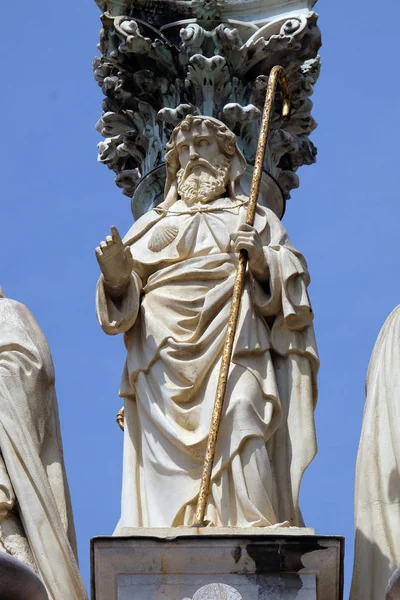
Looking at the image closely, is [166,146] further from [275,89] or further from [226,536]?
[226,536]

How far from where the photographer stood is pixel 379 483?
1677 cm

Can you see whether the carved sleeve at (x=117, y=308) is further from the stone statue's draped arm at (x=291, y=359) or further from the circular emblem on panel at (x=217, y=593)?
the circular emblem on panel at (x=217, y=593)

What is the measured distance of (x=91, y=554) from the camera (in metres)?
15.9

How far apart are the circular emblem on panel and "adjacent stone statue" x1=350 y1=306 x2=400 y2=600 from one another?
3.45 ft

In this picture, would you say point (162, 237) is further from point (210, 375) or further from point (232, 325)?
Answer: point (210, 375)

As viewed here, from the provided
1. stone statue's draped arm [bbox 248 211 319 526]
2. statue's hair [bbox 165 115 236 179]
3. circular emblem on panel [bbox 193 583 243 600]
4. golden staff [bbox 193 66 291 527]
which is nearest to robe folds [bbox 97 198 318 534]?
stone statue's draped arm [bbox 248 211 319 526]

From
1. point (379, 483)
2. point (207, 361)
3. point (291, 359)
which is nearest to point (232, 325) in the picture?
point (207, 361)

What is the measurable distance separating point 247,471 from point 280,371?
944 millimetres

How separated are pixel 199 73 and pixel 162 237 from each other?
2476 millimetres

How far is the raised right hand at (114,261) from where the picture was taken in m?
17.4

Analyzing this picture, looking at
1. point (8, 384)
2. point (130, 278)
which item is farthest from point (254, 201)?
point (8, 384)

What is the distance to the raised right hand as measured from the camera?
57.0ft

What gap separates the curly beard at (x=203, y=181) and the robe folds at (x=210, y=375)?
0.76 ft

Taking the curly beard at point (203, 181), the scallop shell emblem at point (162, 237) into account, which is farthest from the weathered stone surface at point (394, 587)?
the curly beard at point (203, 181)
